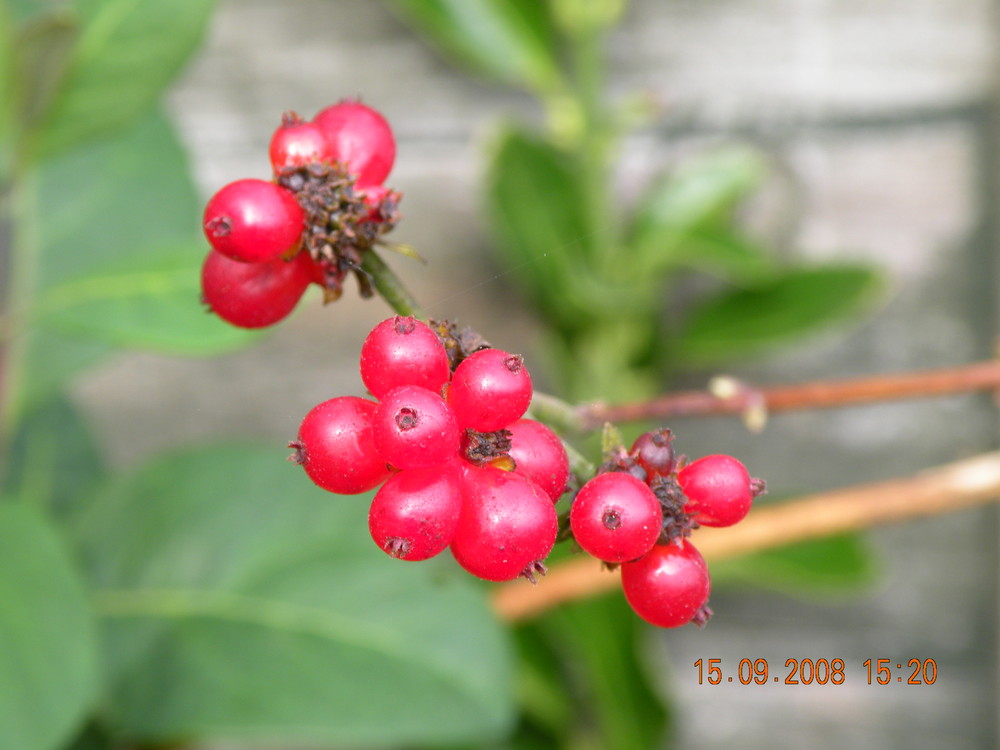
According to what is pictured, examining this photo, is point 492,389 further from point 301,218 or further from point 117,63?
point 117,63

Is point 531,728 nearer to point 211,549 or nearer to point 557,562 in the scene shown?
point 557,562

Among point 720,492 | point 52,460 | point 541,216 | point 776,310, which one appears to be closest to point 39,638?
point 52,460

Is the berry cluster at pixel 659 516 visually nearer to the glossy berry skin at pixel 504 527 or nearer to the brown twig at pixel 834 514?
the glossy berry skin at pixel 504 527

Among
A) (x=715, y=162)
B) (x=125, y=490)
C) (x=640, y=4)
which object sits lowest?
(x=125, y=490)

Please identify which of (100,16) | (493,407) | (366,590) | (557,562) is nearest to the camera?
(493,407)

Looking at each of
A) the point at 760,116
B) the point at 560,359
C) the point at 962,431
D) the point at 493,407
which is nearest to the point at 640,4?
the point at 760,116

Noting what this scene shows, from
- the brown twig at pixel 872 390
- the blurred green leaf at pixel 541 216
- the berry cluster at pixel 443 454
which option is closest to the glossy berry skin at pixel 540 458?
the berry cluster at pixel 443 454

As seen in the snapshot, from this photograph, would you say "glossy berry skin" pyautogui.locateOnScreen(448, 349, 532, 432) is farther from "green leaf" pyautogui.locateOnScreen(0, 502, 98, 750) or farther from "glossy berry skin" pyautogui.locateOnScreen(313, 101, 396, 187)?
A: "green leaf" pyautogui.locateOnScreen(0, 502, 98, 750)
